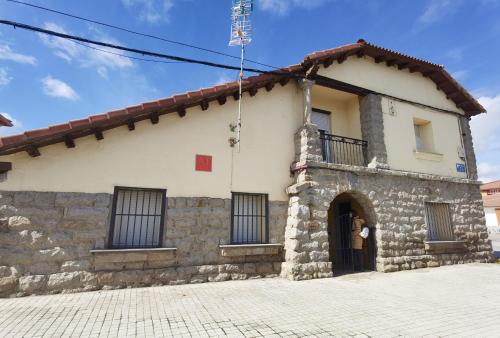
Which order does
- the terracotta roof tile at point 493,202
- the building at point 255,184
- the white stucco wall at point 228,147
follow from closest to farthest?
the building at point 255,184 → the white stucco wall at point 228,147 → the terracotta roof tile at point 493,202

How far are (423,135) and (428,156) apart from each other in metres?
1.12

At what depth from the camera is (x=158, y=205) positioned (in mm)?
6219

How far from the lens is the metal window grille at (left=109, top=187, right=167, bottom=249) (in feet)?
19.1

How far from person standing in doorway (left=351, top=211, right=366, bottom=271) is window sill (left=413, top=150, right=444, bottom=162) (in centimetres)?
320

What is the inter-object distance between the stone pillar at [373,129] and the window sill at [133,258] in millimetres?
6468

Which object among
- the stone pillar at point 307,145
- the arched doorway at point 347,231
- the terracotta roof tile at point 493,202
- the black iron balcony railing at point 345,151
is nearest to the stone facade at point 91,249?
the stone pillar at point 307,145

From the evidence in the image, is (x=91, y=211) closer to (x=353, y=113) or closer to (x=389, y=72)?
(x=353, y=113)

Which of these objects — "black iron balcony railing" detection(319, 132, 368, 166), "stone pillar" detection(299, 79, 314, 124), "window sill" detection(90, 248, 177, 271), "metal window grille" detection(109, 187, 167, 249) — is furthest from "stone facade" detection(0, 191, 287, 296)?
"black iron balcony railing" detection(319, 132, 368, 166)

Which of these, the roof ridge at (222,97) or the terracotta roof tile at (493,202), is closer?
the roof ridge at (222,97)

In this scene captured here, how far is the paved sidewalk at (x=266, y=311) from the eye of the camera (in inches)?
140

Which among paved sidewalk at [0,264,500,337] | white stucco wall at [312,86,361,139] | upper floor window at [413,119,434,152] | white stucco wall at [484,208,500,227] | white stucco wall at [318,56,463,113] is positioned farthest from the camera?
white stucco wall at [484,208,500,227]

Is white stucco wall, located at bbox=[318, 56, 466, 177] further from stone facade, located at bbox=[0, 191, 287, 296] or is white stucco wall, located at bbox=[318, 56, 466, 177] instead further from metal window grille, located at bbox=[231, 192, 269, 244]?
stone facade, located at bbox=[0, 191, 287, 296]

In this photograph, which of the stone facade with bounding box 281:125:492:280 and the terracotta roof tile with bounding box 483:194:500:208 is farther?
the terracotta roof tile with bounding box 483:194:500:208

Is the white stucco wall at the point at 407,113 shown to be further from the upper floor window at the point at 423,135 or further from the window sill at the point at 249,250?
the window sill at the point at 249,250
